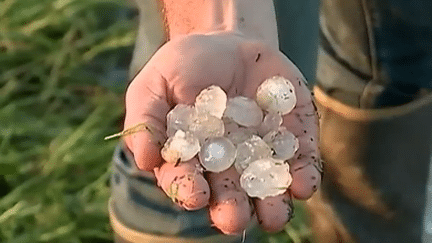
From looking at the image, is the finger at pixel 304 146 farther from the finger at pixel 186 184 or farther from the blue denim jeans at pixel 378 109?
the blue denim jeans at pixel 378 109

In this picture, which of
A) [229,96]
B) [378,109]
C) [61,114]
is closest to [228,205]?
[229,96]

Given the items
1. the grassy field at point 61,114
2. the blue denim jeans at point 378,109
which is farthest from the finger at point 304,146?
the grassy field at point 61,114

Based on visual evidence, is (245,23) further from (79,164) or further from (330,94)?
(79,164)

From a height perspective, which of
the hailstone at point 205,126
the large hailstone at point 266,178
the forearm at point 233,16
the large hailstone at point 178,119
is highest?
the forearm at point 233,16

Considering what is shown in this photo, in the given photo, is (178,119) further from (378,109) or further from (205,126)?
(378,109)

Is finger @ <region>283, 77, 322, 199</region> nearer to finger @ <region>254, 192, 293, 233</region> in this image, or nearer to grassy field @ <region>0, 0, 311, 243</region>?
finger @ <region>254, 192, 293, 233</region>

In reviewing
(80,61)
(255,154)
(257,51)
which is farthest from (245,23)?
(80,61)
